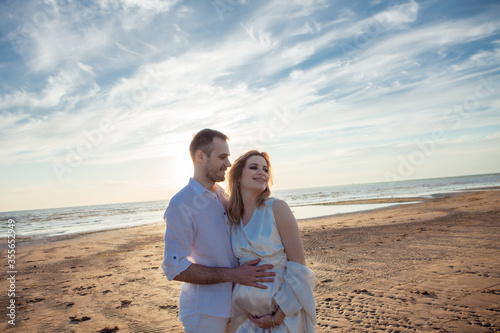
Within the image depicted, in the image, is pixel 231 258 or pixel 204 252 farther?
pixel 231 258

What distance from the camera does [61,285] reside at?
884cm

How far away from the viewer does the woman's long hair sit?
10.3 ft

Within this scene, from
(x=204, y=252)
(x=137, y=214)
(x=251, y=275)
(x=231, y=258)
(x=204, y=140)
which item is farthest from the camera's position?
(x=137, y=214)

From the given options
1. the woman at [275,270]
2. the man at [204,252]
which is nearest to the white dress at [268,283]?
the woman at [275,270]

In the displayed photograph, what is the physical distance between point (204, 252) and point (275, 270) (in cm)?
70

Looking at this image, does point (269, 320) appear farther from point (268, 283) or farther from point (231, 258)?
point (231, 258)

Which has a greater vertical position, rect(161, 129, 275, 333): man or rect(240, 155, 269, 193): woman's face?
rect(240, 155, 269, 193): woman's face

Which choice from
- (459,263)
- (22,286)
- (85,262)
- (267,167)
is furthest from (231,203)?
(85,262)

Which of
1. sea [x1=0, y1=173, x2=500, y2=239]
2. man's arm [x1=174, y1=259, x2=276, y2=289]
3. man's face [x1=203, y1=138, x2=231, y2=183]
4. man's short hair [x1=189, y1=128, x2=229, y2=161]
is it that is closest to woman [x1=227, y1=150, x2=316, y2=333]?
man's arm [x1=174, y1=259, x2=276, y2=289]

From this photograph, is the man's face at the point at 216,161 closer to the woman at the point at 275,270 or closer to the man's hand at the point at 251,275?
the woman at the point at 275,270

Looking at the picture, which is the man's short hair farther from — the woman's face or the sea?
the sea

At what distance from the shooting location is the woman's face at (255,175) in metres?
3.14

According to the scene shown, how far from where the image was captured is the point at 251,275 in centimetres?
270

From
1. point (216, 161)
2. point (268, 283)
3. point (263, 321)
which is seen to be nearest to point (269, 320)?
point (263, 321)
